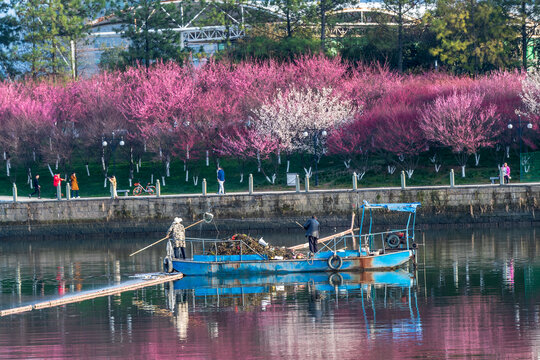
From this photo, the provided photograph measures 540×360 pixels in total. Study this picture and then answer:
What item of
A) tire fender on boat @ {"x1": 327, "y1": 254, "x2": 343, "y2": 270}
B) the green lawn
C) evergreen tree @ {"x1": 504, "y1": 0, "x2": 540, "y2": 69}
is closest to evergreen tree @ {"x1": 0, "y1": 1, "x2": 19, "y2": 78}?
the green lawn

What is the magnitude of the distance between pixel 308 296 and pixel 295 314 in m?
2.97

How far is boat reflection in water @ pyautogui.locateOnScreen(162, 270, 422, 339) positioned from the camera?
2255 centimetres

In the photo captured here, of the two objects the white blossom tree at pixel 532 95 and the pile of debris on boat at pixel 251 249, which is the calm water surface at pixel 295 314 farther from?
the white blossom tree at pixel 532 95

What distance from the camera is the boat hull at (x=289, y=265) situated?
3034 cm

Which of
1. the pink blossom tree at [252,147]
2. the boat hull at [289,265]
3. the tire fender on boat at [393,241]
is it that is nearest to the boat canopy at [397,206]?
the tire fender on boat at [393,241]

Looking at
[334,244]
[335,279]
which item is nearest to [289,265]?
[334,244]

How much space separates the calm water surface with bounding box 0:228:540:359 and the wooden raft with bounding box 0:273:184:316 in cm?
46

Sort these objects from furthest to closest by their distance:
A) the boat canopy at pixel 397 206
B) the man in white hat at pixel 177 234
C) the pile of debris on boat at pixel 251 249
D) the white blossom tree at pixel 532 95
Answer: the white blossom tree at pixel 532 95 → the boat canopy at pixel 397 206 → the man in white hat at pixel 177 234 → the pile of debris on boat at pixel 251 249

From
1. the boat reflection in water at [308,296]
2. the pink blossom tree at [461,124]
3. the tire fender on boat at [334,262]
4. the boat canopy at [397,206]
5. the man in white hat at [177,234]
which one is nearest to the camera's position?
the boat reflection in water at [308,296]

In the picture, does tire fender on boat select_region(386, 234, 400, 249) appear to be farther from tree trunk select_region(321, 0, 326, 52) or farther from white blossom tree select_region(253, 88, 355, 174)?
tree trunk select_region(321, 0, 326, 52)

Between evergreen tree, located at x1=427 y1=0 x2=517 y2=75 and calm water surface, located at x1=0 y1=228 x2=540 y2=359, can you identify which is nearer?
calm water surface, located at x1=0 y1=228 x2=540 y2=359

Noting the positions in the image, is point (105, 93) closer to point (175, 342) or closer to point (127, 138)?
point (127, 138)

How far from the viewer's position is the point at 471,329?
20.2 meters

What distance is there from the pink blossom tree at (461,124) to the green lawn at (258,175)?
4.22 ft
